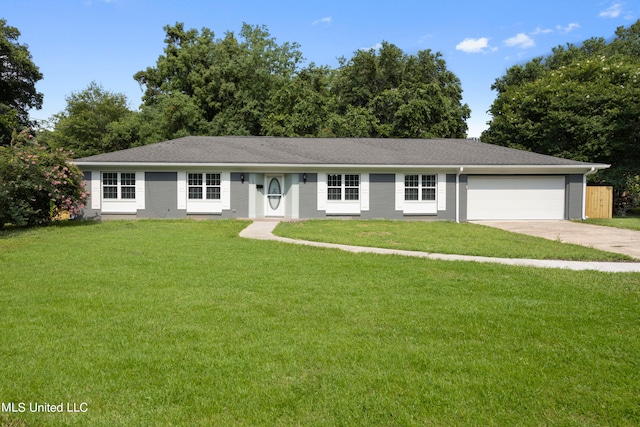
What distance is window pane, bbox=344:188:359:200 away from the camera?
1800 centimetres

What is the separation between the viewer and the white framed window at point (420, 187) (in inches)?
714

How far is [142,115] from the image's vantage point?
32344mm

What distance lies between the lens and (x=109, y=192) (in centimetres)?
1738

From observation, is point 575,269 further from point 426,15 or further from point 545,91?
point 545,91

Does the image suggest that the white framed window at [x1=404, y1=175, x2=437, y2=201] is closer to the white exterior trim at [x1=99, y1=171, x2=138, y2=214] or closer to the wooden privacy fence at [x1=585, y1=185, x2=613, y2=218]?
the wooden privacy fence at [x1=585, y1=185, x2=613, y2=218]

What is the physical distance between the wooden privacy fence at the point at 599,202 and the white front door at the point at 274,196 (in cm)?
1374

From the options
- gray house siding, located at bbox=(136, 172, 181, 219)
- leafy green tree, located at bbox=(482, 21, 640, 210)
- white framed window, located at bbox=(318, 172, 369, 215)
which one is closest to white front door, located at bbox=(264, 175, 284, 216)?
A: white framed window, located at bbox=(318, 172, 369, 215)

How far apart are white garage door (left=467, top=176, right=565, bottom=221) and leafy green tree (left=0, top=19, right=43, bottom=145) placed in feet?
85.7

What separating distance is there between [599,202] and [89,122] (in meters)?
34.4

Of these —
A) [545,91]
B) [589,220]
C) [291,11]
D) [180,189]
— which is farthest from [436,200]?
[545,91]

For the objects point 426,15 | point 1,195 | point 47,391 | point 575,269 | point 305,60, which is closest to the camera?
point 47,391

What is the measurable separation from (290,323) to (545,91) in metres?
27.3

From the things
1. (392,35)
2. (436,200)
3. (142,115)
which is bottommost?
(436,200)

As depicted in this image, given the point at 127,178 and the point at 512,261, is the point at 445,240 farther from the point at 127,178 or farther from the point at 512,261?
the point at 127,178
